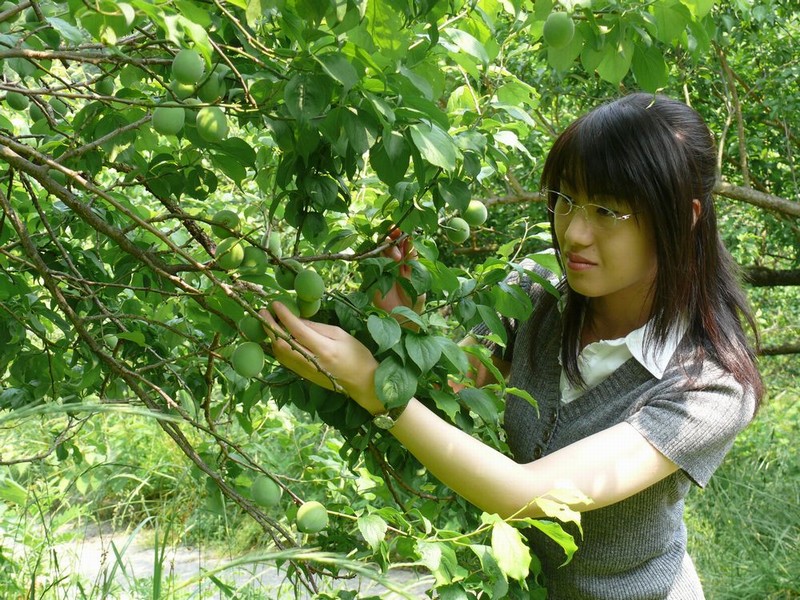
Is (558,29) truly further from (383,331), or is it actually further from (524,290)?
(524,290)

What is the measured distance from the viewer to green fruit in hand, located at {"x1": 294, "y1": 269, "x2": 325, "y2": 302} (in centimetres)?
110

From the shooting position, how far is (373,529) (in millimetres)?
1108

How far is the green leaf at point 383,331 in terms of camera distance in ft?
3.67

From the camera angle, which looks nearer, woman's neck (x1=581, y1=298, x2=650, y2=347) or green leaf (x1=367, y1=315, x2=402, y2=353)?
green leaf (x1=367, y1=315, x2=402, y2=353)

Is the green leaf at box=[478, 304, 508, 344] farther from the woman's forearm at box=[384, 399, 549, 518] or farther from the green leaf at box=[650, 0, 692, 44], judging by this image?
the green leaf at box=[650, 0, 692, 44]

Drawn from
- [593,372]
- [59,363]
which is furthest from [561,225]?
[59,363]

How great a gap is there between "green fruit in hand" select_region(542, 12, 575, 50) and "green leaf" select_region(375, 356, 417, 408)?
443mm

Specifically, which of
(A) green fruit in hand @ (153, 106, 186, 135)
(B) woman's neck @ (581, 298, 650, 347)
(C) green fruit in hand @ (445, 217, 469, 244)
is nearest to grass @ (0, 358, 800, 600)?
(B) woman's neck @ (581, 298, 650, 347)

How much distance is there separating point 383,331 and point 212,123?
32cm

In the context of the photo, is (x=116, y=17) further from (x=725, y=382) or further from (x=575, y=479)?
(x=725, y=382)

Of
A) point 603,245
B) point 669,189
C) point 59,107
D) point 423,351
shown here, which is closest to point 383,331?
point 423,351

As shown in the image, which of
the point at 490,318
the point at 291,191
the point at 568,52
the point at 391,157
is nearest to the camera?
the point at 391,157

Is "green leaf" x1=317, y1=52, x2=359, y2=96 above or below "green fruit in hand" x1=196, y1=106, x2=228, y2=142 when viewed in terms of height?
above

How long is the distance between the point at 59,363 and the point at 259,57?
84cm
